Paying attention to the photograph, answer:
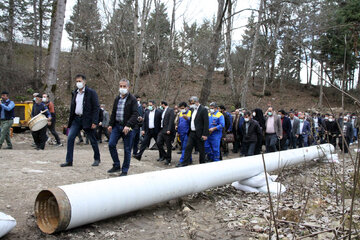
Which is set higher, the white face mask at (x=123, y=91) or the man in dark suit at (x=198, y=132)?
the white face mask at (x=123, y=91)

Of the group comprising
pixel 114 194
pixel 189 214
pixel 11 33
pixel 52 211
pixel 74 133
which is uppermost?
pixel 11 33

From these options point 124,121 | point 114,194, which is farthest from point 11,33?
point 114,194

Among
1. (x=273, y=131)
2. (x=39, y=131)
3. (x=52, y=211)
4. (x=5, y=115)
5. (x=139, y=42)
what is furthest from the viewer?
(x=139, y=42)

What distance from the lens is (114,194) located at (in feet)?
11.2

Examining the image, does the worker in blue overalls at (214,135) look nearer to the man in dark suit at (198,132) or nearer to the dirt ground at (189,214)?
the man in dark suit at (198,132)

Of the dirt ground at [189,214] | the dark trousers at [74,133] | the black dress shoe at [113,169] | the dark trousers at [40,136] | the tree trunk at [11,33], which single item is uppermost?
the tree trunk at [11,33]

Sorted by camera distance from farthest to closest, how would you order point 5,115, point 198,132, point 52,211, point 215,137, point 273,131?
point 273,131 → point 5,115 → point 215,137 → point 198,132 → point 52,211

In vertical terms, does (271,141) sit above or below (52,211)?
above

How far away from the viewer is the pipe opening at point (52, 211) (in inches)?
119

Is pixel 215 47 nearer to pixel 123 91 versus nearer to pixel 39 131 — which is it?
pixel 39 131

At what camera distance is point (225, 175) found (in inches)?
187

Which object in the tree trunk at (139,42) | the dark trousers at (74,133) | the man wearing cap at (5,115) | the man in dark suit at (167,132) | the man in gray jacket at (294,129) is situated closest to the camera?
the dark trousers at (74,133)

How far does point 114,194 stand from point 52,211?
0.71 meters

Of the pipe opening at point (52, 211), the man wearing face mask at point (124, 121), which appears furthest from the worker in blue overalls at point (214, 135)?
the pipe opening at point (52, 211)
